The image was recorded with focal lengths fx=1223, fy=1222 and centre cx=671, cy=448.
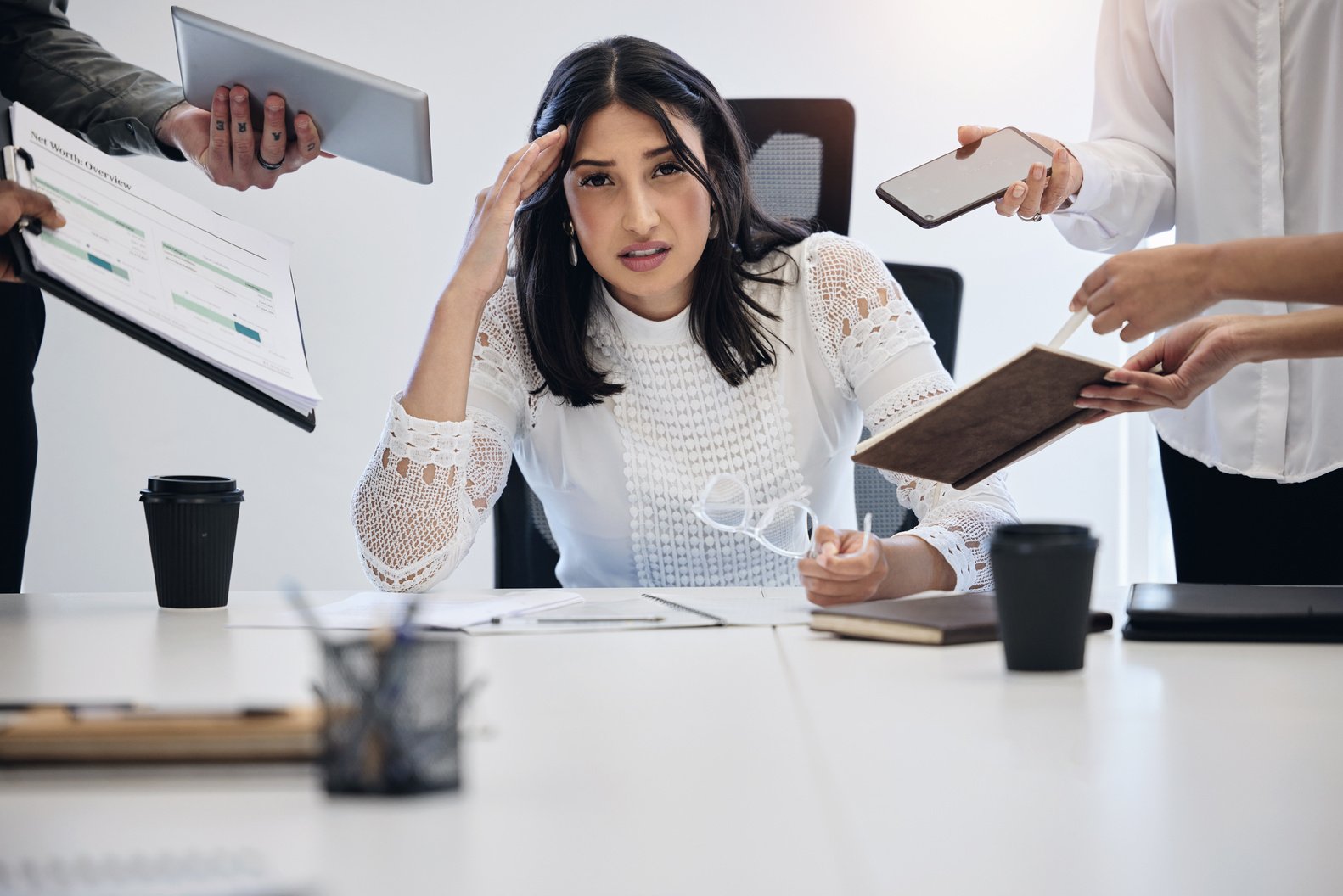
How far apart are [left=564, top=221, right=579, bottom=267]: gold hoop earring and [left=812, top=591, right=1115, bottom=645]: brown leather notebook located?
0.93 metres

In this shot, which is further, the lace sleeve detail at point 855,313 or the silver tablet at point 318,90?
the lace sleeve detail at point 855,313

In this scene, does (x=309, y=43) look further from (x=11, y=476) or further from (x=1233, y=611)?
(x=1233, y=611)

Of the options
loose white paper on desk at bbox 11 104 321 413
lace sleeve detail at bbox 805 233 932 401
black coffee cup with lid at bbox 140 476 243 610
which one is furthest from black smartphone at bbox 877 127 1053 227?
black coffee cup with lid at bbox 140 476 243 610

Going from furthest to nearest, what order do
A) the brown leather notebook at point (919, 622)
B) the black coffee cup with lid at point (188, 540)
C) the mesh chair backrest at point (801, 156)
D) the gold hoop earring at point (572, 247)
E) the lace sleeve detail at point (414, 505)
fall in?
the mesh chair backrest at point (801, 156) < the gold hoop earring at point (572, 247) < the lace sleeve detail at point (414, 505) < the black coffee cup with lid at point (188, 540) < the brown leather notebook at point (919, 622)

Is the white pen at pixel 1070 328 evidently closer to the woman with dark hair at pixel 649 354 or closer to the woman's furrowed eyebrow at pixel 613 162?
the woman with dark hair at pixel 649 354

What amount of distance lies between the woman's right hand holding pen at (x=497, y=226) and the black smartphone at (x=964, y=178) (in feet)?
1.57

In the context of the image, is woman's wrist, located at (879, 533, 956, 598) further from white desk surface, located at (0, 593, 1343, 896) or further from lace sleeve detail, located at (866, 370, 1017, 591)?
white desk surface, located at (0, 593, 1343, 896)

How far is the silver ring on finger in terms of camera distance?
5.15 ft

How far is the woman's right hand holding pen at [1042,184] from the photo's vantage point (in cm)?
160

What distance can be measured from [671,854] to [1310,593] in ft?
2.91

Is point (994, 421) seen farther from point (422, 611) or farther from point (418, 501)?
point (418, 501)

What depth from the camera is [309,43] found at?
3668 millimetres

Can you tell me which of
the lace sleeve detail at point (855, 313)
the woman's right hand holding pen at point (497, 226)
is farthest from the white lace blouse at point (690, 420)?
the woman's right hand holding pen at point (497, 226)

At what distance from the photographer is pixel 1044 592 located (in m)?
0.86
